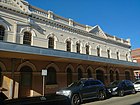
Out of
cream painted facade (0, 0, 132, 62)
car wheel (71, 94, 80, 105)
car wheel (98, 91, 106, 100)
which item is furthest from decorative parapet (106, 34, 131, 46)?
car wheel (71, 94, 80, 105)

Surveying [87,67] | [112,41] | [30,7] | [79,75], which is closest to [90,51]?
[87,67]

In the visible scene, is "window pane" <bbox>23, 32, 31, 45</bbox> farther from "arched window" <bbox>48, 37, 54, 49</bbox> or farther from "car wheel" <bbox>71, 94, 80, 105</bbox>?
"car wheel" <bbox>71, 94, 80, 105</bbox>

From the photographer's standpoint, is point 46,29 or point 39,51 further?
point 46,29

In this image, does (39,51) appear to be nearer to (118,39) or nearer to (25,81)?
(25,81)

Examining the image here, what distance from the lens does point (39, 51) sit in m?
12.9

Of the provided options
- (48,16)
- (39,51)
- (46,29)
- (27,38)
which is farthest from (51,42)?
(39,51)

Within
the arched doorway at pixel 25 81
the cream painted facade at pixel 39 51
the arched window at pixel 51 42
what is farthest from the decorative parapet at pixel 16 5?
the arched doorway at pixel 25 81

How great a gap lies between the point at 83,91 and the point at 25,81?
6015mm

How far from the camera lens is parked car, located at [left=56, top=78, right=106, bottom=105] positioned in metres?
11.5

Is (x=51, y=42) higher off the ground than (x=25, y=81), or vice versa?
(x=51, y=42)

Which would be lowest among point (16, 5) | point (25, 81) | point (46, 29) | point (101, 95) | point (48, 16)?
point (101, 95)

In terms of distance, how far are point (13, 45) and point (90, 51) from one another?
13512 millimetres

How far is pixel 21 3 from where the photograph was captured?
53.4 ft

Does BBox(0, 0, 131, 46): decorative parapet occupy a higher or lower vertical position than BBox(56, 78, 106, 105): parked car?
higher
